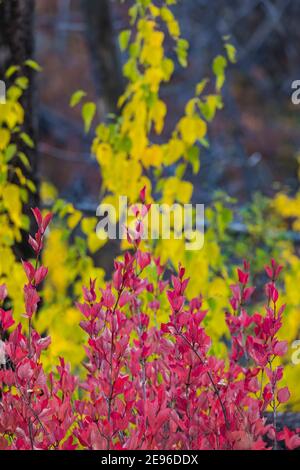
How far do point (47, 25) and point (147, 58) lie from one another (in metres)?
15.6

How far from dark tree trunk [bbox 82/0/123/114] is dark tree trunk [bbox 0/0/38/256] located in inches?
118

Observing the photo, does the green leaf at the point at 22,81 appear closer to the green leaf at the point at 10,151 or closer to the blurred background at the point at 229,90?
the green leaf at the point at 10,151

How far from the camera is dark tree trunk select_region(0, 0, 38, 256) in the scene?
411 cm

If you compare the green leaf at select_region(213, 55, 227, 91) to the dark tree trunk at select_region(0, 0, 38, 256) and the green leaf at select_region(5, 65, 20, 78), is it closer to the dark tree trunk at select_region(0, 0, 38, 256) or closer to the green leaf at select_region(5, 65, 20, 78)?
the green leaf at select_region(5, 65, 20, 78)

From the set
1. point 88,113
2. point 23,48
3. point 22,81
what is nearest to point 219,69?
point 88,113

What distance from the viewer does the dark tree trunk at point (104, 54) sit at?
725 cm

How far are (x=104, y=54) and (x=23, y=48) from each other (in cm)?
326

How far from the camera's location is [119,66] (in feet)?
24.0

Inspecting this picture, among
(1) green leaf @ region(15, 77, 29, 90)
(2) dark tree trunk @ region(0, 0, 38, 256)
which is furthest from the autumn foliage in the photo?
(2) dark tree trunk @ region(0, 0, 38, 256)

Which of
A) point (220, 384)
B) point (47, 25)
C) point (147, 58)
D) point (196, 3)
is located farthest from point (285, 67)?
point (220, 384)

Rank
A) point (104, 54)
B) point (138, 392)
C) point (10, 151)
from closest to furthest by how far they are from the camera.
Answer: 1. point (138, 392)
2. point (10, 151)
3. point (104, 54)

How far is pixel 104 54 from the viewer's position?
734 centimetres

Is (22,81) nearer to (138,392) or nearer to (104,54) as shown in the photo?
(138,392)
